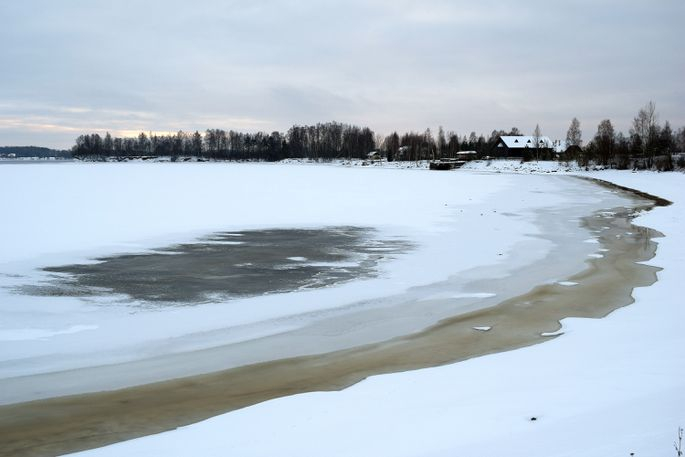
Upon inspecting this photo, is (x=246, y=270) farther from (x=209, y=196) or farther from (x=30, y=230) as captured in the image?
(x=209, y=196)

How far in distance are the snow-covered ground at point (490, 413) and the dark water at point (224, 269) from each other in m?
4.32

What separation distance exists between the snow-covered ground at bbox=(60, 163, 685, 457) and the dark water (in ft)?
14.2

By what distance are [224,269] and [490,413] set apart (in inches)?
288

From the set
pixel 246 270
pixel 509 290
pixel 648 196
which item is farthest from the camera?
pixel 648 196

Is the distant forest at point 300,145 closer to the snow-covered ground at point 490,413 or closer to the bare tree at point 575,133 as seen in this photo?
the bare tree at point 575,133

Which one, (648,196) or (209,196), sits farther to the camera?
(648,196)

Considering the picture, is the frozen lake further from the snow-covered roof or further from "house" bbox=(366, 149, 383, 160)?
"house" bbox=(366, 149, 383, 160)

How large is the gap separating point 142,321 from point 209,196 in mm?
21664

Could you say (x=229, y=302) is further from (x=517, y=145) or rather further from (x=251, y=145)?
(x=251, y=145)

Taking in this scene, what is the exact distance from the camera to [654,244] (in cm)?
1495

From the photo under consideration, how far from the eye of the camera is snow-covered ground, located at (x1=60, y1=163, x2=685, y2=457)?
4367 millimetres

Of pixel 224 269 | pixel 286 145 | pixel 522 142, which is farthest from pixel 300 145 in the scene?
pixel 224 269

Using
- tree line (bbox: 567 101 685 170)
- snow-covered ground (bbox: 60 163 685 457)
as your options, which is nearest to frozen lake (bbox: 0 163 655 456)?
snow-covered ground (bbox: 60 163 685 457)

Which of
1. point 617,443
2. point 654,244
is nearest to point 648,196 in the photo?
point 654,244
